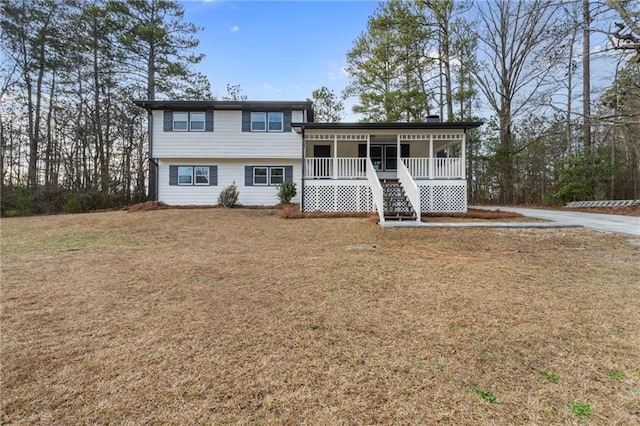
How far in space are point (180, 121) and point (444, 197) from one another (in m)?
12.7

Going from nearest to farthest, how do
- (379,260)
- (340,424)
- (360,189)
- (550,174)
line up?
(340,424) < (379,260) < (360,189) < (550,174)

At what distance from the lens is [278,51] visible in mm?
15477

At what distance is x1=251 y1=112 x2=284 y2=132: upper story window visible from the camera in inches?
617

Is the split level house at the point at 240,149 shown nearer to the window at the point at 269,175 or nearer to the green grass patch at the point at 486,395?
the window at the point at 269,175

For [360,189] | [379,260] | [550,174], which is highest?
[550,174]

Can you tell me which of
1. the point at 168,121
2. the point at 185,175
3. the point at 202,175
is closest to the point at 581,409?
the point at 202,175

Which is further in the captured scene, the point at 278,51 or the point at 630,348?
the point at 278,51

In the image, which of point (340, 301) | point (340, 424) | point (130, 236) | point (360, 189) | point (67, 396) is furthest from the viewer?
point (360, 189)

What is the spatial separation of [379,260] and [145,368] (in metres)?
4.13

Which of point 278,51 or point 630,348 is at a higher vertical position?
point 278,51

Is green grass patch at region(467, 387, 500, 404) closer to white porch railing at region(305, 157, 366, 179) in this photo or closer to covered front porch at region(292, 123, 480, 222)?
covered front porch at region(292, 123, 480, 222)

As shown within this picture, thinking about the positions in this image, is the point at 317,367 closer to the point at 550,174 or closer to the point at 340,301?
the point at 340,301

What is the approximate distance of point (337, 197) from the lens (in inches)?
496

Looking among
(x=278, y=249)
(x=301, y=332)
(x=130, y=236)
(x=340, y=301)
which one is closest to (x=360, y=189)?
(x=278, y=249)
